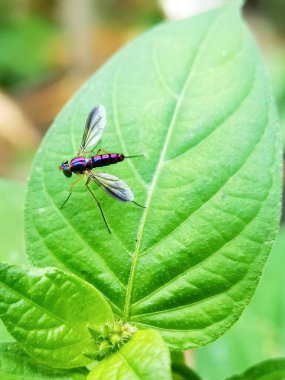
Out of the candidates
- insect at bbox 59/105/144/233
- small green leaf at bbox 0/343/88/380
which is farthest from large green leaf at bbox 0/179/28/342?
small green leaf at bbox 0/343/88/380

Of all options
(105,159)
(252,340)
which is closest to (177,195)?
(105,159)

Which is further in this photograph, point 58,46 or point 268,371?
point 58,46

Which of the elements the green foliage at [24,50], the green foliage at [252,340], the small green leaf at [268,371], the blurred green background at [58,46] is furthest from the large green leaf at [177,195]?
the green foliage at [24,50]

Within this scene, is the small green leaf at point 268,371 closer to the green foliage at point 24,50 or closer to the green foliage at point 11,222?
the green foliage at point 11,222

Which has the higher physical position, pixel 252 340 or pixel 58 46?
pixel 58 46

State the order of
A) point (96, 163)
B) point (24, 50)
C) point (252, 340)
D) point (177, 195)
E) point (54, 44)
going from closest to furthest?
point (177, 195), point (96, 163), point (252, 340), point (24, 50), point (54, 44)

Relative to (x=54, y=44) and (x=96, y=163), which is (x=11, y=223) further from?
(x=54, y=44)

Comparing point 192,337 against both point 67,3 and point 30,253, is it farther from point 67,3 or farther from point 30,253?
point 67,3
